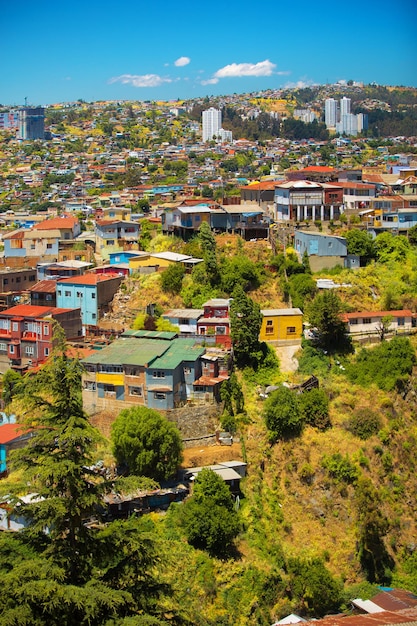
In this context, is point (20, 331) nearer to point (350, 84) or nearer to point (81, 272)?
point (81, 272)

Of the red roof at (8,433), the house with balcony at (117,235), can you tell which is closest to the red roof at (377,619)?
the red roof at (8,433)

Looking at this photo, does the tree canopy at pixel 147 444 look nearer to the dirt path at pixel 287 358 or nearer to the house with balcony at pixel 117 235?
the dirt path at pixel 287 358

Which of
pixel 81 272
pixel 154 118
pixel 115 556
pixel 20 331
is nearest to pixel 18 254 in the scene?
pixel 81 272

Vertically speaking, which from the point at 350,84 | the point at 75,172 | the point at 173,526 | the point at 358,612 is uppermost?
the point at 350,84

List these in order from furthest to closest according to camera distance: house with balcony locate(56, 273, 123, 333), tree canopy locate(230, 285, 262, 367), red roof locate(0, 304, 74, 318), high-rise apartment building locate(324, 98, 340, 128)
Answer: high-rise apartment building locate(324, 98, 340, 128) < house with balcony locate(56, 273, 123, 333) < red roof locate(0, 304, 74, 318) < tree canopy locate(230, 285, 262, 367)

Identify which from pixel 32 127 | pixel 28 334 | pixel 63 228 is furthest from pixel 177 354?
pixel 32 127

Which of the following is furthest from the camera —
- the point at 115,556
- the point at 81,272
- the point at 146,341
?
the point at 81,272

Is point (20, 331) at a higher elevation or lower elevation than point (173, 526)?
higher

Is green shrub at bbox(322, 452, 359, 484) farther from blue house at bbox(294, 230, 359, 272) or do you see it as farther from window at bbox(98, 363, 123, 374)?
blue house at bbox(294, 230, 359, 272)

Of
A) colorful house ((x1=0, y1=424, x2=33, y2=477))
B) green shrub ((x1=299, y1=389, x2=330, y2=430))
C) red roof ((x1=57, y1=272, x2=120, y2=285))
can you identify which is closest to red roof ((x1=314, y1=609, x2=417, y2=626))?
green shrub ((x1=299, y1=389, x2=330, y2=430))
